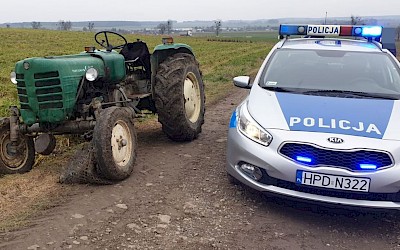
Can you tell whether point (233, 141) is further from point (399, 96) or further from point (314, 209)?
point (399, 96)

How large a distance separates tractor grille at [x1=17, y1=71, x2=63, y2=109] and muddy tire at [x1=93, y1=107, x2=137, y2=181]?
1.58ft

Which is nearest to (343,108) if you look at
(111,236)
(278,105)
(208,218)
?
(278,105)

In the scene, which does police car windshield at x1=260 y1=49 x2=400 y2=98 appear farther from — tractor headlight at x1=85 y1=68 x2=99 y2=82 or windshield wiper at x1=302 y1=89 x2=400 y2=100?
tractor headlight at x1=85 y1=68 x2=99 y2=82

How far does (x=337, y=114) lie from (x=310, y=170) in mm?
693

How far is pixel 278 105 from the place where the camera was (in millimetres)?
4320

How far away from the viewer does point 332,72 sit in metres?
4.98

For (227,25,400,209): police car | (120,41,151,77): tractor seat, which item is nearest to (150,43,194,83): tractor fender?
(120,41,151,77): tractor seat

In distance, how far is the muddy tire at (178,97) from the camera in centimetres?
586

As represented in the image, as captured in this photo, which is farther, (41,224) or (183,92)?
(183,92)

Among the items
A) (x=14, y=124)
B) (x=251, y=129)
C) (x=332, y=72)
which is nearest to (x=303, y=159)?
(x=251, y=129)

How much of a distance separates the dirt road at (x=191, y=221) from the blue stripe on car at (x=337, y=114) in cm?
76

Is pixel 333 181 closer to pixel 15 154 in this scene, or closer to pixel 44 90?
pixel 44 90

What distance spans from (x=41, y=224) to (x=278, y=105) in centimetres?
233

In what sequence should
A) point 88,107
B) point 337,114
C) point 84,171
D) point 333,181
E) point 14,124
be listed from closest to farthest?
point 333,181 → point 337,114 → point 84,171 → point 14,124 → point 88,107
